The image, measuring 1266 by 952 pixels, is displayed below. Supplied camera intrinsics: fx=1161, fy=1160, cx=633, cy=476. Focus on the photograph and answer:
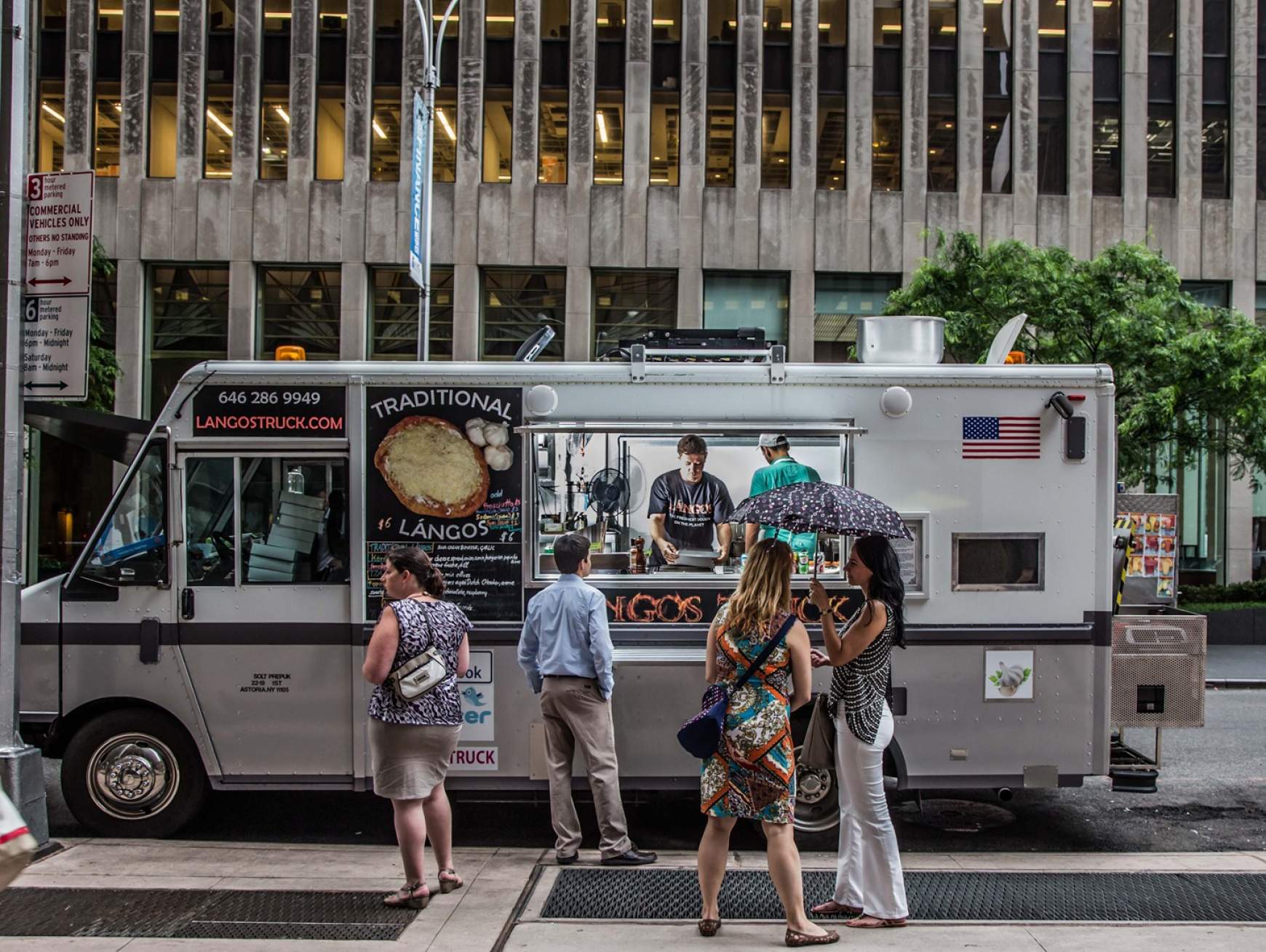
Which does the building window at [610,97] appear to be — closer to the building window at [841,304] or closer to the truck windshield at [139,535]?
the building window at [841,304]

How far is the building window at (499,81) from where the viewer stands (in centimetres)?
2366

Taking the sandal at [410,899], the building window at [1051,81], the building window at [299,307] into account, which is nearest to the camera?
the sandal at [410,899]

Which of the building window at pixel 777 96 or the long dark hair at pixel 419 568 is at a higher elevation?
the building window at pixel 777 96

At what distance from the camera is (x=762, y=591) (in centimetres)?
512

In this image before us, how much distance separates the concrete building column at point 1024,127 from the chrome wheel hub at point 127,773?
69.5 feet

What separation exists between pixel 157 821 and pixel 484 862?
2.11 meters

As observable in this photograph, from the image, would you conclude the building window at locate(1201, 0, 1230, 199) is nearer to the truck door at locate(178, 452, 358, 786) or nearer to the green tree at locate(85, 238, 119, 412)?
the green tree at locate(85, 238, 119, 412)

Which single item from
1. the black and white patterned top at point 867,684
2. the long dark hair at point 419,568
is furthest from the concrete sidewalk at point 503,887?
the long dark hair at point 419,568

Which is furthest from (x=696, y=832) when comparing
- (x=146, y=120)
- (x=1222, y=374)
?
(x=146, y=120)

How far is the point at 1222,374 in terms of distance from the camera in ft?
55.8

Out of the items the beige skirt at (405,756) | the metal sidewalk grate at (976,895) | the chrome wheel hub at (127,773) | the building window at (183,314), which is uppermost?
the building window at (183,314)

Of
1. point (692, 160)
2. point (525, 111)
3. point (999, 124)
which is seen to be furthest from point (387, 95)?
point (999, 124)

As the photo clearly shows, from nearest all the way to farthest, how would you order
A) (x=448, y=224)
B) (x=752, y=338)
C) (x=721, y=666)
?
1. (x=721, y=666)
2. (x=752, y=338)
3. (x=448, y=224)

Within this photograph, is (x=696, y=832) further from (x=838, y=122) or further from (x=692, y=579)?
(x=838, y=122)
